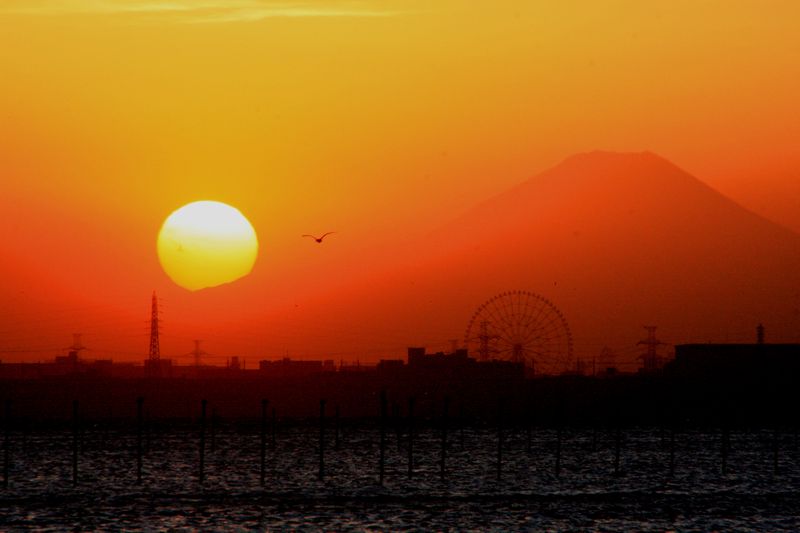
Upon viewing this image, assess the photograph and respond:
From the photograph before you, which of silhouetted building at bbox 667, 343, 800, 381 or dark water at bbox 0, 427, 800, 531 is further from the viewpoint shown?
silhouetted building at bbox 667, 343, 800, 381

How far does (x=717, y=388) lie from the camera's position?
17600 cm

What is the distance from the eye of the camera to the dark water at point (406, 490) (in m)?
63.8

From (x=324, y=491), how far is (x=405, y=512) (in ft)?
41.3

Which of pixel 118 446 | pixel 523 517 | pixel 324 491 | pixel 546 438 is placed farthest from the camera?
pixel 546 438

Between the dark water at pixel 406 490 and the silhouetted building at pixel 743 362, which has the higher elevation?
the silhouetted building at pixel 743 362

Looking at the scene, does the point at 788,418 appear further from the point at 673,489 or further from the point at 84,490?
the point at 84,490

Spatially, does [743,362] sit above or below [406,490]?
above

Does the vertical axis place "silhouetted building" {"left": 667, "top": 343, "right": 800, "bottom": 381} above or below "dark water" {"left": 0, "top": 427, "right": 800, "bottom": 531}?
above

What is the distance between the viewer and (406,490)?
79.8m

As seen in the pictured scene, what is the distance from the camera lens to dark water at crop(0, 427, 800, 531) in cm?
6384

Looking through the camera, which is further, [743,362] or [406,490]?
[743,362]

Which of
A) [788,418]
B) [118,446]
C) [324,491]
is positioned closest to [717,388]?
[788,418]

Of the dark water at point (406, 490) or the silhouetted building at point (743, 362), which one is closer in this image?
the dark water at point (406, 490)

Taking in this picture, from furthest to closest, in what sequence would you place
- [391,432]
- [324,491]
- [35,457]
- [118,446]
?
[391,432] → [118,446] → [35,457] → [324,491]
